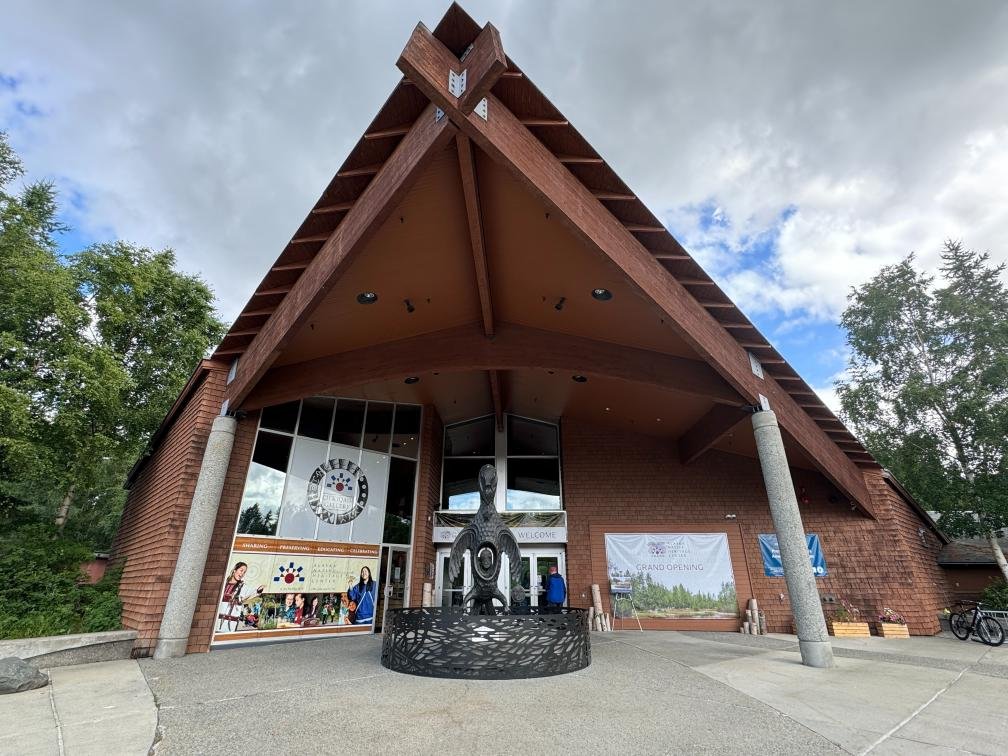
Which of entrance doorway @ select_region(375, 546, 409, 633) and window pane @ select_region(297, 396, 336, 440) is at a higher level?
window pane @ select_region(297, 396, 336, 440)

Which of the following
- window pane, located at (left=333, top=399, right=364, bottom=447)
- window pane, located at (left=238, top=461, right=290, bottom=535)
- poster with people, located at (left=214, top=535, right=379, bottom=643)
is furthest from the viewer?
window pane, located at (left=333, top=399, right=364, bottom=447)

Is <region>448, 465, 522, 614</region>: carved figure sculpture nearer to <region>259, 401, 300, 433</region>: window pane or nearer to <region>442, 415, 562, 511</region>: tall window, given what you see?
<region>259, 401, 300, 433</region>: window pane

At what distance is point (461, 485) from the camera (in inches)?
527

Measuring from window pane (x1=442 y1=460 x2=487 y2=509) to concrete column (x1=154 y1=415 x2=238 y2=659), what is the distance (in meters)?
6.20

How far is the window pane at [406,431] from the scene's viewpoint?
38.9 feet

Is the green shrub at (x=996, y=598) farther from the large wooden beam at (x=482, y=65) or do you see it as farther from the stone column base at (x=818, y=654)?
the large wooden beam at (x=482, y=65)

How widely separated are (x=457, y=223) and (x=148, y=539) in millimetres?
8375

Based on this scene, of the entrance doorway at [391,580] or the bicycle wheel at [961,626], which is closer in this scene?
the bicycle wheel at [961,626]

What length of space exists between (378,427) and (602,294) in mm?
6910

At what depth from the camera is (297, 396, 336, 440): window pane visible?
1023 centimetres

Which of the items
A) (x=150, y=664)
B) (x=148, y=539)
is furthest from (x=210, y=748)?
(x=148, y=539)

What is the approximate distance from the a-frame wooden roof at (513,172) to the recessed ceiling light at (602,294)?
86 cm

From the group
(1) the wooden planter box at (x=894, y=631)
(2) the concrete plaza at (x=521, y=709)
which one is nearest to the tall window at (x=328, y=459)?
(2) the concrete plaza at (x=521, y=709)

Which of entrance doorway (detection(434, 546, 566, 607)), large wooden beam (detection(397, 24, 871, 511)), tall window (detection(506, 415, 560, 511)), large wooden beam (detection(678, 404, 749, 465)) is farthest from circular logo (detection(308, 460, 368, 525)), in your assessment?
large wooden beam (detection(678, 404, 749, 465))
